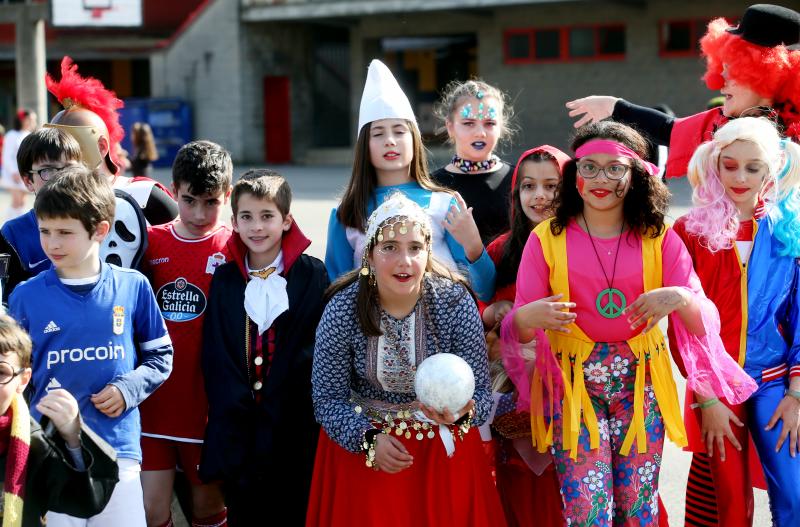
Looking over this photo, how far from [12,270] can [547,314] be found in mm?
2179

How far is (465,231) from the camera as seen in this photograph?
376 centimetres

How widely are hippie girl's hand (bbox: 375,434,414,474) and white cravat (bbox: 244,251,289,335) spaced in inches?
28.2

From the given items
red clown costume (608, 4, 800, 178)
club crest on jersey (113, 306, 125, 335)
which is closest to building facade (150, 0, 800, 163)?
red clown costume (608, 4, 800, 178)

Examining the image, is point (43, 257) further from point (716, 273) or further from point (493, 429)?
point (716, 273)

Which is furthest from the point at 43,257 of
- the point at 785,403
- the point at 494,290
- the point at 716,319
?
the point at 785,403

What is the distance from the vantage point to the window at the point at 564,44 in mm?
23797

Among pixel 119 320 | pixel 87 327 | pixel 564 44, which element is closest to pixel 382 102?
pixel 119 320

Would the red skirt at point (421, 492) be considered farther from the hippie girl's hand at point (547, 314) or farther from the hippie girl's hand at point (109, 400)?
the hippie girl's hand at point (109, 400)

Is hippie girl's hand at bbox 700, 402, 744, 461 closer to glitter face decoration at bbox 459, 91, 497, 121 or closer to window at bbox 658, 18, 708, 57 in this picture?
glitter face decoration at bbox 459, 91, 497, 121

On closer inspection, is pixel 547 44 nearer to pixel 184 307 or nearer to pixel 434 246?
pixel 434 246

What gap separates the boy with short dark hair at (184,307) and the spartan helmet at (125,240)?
0.33 feet

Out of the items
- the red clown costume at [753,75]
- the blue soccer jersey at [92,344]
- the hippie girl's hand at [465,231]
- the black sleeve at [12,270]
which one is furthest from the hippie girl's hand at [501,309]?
the black sleeve at [12,270]

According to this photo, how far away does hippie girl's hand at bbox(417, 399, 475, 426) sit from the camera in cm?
315

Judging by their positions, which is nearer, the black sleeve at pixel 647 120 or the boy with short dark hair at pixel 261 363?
the boy with short dark hair at pixel 261 363
